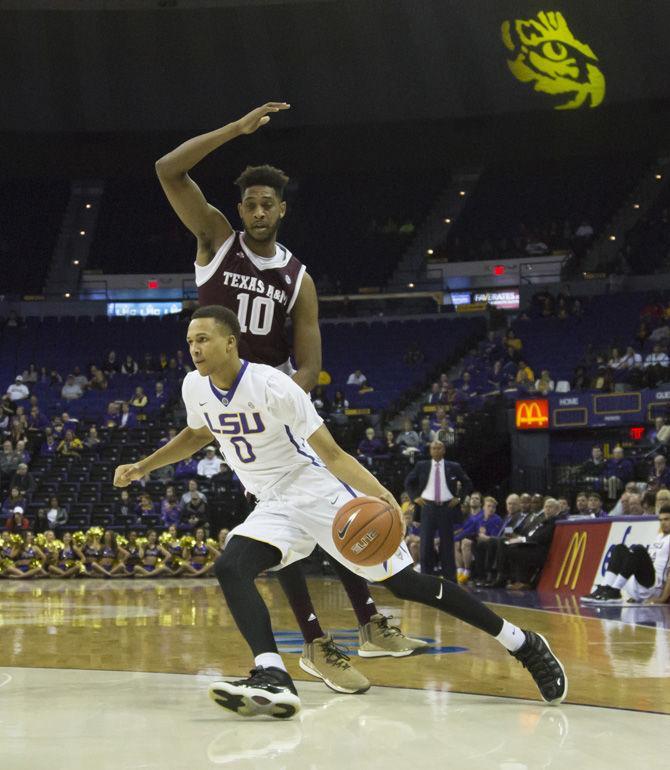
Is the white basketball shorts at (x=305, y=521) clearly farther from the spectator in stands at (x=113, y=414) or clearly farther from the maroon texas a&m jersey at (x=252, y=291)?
the spectator in stands at (x=113, y=414)

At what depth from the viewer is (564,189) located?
3275cm

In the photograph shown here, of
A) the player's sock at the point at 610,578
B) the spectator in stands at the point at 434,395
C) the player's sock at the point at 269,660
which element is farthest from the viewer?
the spectator in stands at the point at 434,395

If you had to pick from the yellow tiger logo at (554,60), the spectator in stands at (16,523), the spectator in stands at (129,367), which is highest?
the yellow tiger logo at (554,60)

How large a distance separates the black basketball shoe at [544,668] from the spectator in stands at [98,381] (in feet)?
70.7

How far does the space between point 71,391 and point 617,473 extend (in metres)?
12.8

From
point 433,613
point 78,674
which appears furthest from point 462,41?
point 78,674

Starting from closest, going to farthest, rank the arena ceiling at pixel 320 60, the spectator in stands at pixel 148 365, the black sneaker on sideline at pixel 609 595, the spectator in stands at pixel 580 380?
the black sneaker on sideline at pixel 609 595 → the spectator in stands at pixel 580 380 → the arena ceiling at pixel 320 60 → the spectator in stands at pixel 148 365

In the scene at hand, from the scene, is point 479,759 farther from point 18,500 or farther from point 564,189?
point 564,189

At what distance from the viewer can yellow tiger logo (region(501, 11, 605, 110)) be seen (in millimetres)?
24297

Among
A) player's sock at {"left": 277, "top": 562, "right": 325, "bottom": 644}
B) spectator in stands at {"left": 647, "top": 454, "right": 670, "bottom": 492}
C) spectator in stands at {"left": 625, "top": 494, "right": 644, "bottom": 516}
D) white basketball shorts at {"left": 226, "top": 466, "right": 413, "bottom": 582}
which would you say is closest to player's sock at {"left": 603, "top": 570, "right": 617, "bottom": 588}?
spectator in stands at {"left": 625, "top": 494, "right": 644, "bottom": 516}

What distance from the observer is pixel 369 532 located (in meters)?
4.21

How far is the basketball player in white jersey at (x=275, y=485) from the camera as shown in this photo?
4.30 m

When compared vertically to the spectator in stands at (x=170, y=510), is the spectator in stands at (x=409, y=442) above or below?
above

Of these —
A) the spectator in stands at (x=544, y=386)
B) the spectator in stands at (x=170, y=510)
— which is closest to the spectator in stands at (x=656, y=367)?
the spectator in stands at (x=544, y=386)
